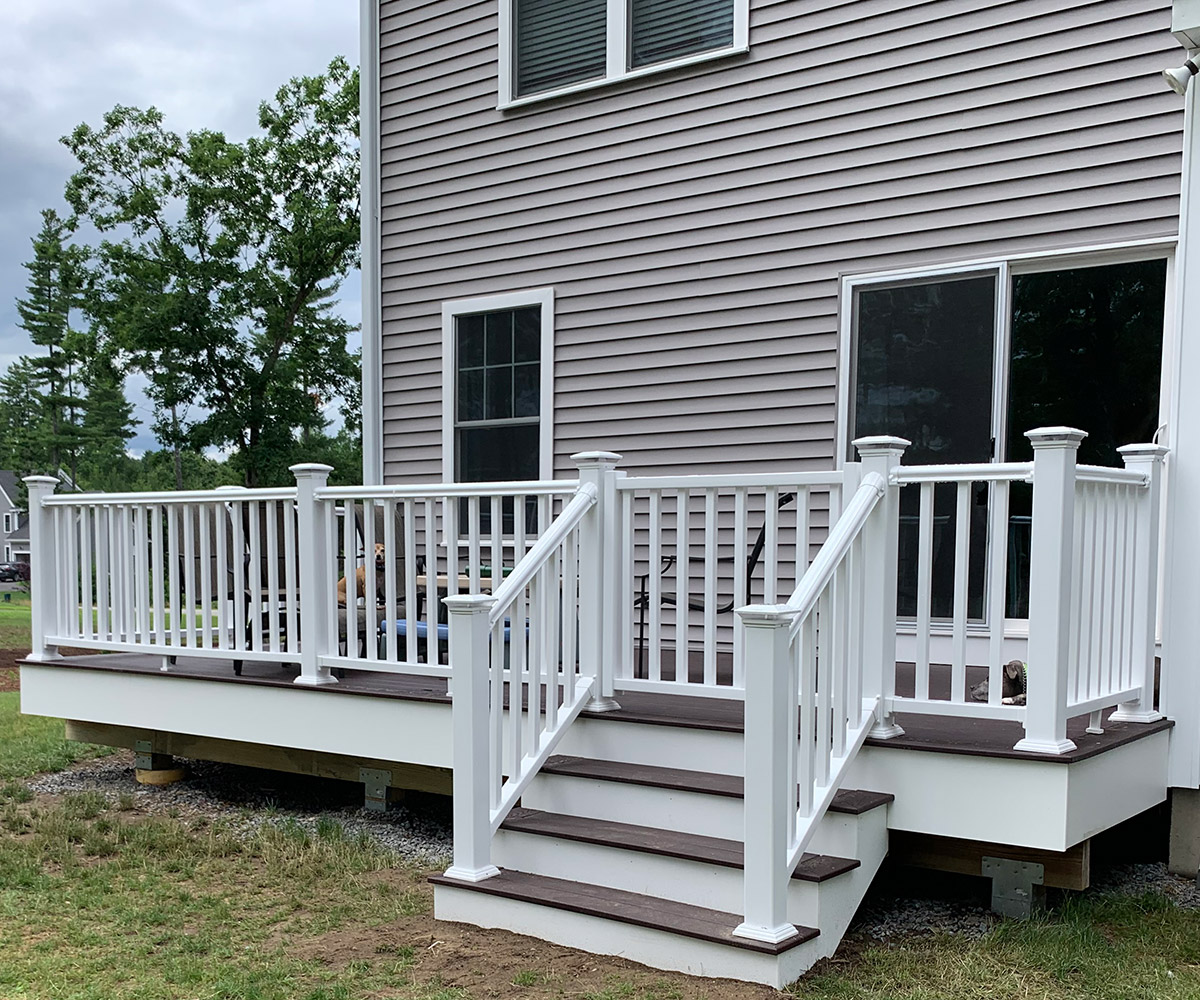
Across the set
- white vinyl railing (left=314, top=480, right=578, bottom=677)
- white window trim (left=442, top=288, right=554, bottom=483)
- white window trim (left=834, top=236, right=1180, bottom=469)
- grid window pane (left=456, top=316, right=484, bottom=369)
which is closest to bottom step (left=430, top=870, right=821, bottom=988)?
white vinyl railing (left=314, top=480, right=578, bottom=677)

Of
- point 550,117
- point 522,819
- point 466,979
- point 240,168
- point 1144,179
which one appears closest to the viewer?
point 466,979

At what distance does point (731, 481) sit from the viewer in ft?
13.5

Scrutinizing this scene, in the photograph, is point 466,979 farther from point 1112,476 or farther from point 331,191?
point 331,191

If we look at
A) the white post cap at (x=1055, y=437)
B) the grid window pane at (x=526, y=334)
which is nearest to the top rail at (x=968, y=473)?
the white post cap at (x=1055, y=437)

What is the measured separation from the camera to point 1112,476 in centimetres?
389

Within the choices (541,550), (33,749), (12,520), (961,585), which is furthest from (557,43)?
(12,520)

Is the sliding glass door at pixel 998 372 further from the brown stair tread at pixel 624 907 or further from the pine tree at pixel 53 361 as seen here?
the pine tree at pixel 53 361

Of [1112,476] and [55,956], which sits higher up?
[1112,476]

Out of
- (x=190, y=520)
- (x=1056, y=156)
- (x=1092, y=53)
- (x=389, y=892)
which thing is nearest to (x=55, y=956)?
(x=389, y=892)

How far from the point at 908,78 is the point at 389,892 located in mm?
4399

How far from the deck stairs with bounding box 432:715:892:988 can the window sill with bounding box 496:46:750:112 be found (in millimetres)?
3767

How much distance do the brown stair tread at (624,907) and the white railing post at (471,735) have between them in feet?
0.31

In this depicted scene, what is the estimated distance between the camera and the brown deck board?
369cm

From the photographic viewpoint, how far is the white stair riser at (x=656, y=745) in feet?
13.3
